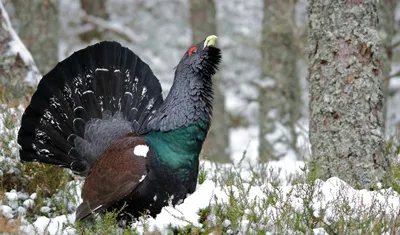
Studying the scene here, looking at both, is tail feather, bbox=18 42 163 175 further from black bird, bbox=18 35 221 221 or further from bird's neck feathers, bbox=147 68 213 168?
bird's neck feathers, bbox=147 68 213 168

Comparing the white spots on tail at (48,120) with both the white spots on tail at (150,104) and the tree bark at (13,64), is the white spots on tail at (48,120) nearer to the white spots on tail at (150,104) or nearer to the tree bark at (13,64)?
the white spots on tail at (150,104)

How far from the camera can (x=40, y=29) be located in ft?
30.1

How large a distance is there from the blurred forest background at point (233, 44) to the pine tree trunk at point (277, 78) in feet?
0.06

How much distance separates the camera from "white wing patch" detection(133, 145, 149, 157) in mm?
4336

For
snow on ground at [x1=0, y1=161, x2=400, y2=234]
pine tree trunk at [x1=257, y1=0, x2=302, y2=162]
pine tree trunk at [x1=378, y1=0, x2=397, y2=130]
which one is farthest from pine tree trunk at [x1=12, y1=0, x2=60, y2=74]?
snow on ground at [x1=0, y1=161, x2=400, y2=234]

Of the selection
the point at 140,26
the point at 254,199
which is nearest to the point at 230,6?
the point at 140,26

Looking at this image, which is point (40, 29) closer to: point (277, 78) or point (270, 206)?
point (277, 78)

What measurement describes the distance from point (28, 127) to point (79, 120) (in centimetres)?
42

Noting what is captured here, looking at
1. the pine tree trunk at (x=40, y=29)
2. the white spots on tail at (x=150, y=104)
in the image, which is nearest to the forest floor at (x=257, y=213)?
the white spots on tail at (x=150, y=104)

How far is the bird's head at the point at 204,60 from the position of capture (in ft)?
14.8

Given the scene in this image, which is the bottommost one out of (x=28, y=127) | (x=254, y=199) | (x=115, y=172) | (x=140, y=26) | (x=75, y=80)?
(x=254, y=199)

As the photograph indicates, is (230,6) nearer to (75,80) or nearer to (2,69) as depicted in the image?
(2,69)

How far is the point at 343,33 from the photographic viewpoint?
4789 mm

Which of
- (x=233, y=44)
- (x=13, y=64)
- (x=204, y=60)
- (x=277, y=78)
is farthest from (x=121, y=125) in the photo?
(x=233, y=44)
